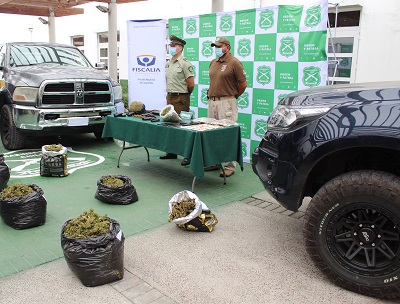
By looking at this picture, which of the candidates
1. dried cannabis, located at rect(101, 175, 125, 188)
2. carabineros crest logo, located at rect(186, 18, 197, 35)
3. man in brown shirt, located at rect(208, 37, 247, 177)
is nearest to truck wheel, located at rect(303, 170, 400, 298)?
dried cannabis, located at rect(101, 175, 125, 188)

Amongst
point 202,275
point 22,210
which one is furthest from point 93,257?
point 22,210

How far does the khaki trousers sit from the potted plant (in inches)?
126

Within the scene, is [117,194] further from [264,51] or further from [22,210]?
[264,51]

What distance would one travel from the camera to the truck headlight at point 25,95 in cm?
659

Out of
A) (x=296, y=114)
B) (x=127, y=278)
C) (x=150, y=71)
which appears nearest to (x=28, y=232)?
(x=127, y=278)

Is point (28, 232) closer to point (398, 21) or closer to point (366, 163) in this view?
point (366, 163)

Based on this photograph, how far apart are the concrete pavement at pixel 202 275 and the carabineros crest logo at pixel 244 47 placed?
334 centimetres

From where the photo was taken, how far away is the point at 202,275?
305 centimetres

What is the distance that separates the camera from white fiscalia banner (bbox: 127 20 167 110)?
794cm

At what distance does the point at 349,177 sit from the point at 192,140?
7.30ft

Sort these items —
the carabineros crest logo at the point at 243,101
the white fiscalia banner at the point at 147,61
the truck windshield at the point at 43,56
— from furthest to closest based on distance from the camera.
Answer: the white fiscalia banner at the point at 147,61 → the truck windshield at the point at 43,56 → the carabineros crest logo at the point at 243,101

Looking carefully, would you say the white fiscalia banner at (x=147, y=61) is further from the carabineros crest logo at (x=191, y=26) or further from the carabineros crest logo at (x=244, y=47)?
the carabineros crest logo at (x=244, y=47)

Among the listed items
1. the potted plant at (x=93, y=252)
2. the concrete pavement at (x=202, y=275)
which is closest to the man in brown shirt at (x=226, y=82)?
the concrete pavement at (x=202, y=275)

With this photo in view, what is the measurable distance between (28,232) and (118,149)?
3858 millimetres
